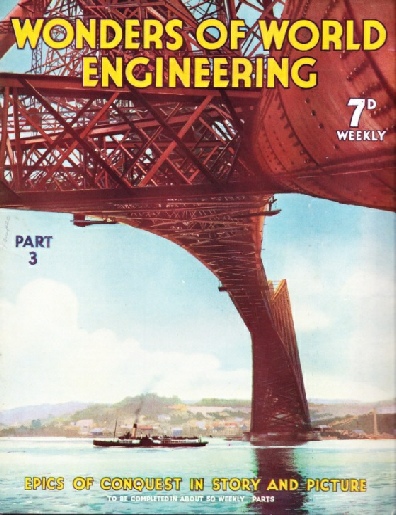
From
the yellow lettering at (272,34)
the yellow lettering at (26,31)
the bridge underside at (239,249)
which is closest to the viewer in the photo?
the yellow lettering at (272,34)

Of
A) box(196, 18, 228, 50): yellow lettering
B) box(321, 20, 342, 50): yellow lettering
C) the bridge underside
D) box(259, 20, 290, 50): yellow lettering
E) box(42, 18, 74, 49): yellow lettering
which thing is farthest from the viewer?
the bridge underside

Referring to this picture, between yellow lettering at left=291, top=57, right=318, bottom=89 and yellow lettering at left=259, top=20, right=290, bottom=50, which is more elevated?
yellow lettering at left=259, top=20, right=290, bottom=50

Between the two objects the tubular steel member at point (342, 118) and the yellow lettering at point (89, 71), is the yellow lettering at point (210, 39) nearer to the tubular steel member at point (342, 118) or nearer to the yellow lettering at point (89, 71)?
the tubular steel member at point (342, 118)

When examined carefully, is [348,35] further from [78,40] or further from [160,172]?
[160,172]

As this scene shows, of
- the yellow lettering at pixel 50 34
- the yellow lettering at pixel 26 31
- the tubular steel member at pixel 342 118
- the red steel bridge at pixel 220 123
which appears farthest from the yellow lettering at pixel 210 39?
the yellow lettering at pixel 26 31

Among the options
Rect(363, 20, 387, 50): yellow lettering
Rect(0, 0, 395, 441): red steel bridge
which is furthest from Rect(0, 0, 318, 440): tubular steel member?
Rect(363, 20, 387, 50): yellow lettering

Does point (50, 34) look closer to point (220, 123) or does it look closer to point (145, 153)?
point (220, 123)

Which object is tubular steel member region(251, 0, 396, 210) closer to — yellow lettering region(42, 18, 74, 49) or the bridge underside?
the bridge underside

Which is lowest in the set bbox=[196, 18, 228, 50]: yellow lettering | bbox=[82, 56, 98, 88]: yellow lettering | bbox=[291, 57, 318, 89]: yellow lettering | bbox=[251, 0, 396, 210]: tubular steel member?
bbox=[251, 0, 396, 210]: tubular steel member

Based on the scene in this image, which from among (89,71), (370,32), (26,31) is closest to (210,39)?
(89,71)
